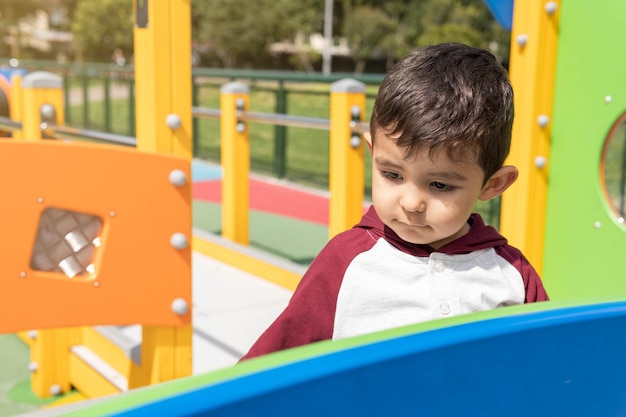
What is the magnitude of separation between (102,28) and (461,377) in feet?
124

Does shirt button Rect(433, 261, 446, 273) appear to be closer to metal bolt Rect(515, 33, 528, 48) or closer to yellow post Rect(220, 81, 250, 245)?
metal bolt Rect(515, 33, 528, 48)

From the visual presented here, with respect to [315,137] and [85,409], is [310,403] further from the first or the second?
[315,137]

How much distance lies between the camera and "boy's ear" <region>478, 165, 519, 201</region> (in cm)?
126

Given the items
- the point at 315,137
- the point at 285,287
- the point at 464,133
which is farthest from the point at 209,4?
the point at 464,133

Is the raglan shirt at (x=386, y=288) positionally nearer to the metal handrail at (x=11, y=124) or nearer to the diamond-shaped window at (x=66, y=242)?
the diamond-shaped window at (x=66, y=242)

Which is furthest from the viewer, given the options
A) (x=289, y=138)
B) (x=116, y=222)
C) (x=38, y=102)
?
(x=289, y=138)

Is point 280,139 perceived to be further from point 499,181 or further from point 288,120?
point 499,181

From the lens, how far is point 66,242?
2.01 meters

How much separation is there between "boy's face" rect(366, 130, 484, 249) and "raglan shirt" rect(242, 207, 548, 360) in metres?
0.06

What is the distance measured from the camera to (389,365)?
0.69 meters

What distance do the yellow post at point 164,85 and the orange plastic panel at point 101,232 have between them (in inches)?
2.3

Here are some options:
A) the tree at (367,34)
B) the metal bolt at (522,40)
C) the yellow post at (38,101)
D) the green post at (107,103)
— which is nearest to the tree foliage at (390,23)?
the tree at (367,34)

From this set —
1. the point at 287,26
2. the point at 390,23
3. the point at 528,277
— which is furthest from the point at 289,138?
the point at 390,23

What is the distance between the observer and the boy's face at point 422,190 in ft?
3.78
